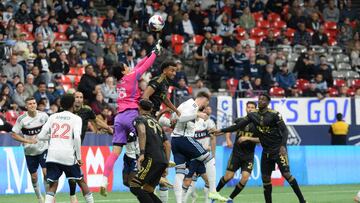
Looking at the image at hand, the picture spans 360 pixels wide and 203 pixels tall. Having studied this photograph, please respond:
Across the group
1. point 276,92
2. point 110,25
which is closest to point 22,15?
point 110,25

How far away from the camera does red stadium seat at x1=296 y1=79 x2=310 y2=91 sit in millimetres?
34978

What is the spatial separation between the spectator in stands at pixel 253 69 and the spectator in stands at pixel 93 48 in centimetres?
558

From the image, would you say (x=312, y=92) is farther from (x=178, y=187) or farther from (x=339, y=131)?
(x=178, y=187)

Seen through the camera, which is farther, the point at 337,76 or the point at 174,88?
the point at 337,76

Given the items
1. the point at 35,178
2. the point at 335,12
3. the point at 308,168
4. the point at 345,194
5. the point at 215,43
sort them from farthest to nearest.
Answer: the point at 335,12
the point at 215,43
the point at 308,168
the point at 345,194
the point at 35,178

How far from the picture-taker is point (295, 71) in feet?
118

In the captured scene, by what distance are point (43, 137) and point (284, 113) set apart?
17.0 meters

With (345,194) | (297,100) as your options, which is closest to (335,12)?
(297,100)

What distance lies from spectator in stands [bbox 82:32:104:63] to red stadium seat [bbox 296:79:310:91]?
25.3 ft

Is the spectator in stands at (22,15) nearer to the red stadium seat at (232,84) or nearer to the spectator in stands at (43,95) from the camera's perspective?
the spectator in stands at (43,95)

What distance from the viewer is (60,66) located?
30109 millimetres

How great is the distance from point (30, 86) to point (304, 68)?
11661 millimetres

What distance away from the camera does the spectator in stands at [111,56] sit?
31.4m

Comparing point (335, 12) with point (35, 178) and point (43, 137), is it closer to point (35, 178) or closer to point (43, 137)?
point (35, 178)
